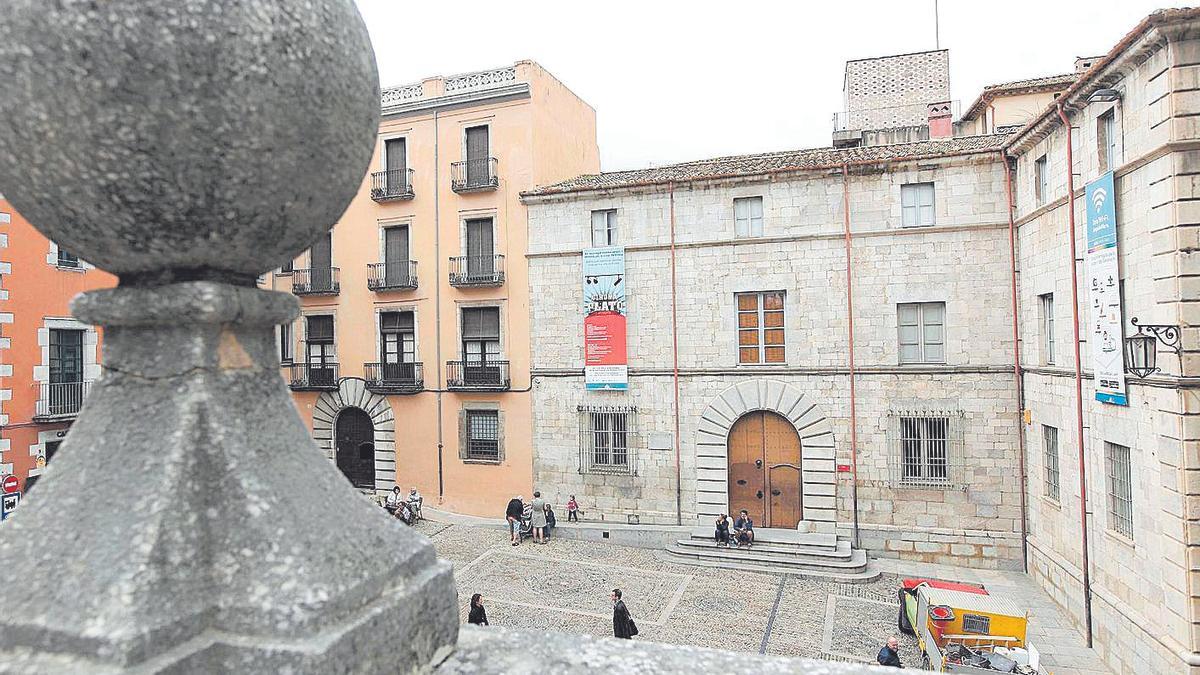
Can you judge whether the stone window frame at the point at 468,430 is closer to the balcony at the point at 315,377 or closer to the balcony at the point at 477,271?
the balcony at the point at 477,271

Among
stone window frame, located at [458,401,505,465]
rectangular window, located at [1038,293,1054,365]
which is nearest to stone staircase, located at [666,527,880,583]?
stone window frame, located at [458,401,505,465]

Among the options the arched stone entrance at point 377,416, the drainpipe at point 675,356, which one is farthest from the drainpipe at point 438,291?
the drainpipe at point 675,356

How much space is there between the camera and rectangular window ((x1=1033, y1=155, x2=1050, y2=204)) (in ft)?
50.4

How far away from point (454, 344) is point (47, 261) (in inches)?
427

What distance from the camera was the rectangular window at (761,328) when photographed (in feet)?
62.6

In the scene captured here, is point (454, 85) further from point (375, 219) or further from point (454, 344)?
point (454, 344)

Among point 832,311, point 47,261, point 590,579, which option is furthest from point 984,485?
point 47,261

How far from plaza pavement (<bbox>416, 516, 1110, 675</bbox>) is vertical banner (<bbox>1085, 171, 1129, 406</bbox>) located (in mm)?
5124

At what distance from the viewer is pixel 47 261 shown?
57.8ft

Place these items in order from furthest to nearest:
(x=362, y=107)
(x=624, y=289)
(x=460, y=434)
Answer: (x=460, y=434), (x=624, y=289), (x=362, y=107)

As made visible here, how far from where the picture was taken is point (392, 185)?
23.3 metres

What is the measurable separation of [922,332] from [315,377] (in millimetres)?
19433

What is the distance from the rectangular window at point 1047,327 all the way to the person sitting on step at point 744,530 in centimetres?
812

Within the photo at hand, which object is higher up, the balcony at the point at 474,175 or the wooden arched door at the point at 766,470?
the balcony at the point at 474,175
